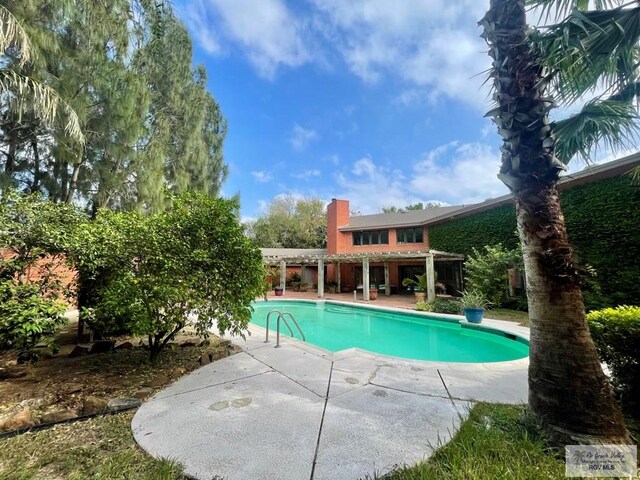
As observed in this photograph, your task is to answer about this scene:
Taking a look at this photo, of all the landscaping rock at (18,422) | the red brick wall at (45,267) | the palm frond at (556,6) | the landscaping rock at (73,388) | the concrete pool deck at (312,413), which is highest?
the palm frond at (556,6)

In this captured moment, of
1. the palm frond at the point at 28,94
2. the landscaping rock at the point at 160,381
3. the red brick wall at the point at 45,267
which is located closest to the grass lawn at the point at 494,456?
the landscaping rock at the point at 160,381

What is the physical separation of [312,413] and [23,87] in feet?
31.9

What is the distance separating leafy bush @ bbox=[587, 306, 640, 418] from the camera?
3.34m

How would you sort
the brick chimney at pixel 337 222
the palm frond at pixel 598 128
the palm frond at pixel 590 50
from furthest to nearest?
the brick chimney at pixel 337 222
the palm frond at pixel 598 128
the palm frond at pixel 590 50

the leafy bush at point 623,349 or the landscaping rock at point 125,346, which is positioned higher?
the leafy bush at point 623,349

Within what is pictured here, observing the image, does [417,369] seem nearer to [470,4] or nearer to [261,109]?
[470,4]

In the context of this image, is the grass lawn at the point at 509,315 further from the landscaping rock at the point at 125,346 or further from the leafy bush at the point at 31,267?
the leafy bush at the point at 31,267

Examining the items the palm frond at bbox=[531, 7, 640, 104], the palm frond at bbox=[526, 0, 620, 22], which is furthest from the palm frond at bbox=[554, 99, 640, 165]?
the palm frond at bbox=[526, 0, 620, 22]

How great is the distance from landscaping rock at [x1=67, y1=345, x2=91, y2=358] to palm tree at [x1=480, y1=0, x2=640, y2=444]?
782cm

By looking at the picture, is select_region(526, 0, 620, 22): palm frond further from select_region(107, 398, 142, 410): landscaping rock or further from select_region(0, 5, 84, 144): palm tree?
select_region(0, 5, 84, 144): palm tree

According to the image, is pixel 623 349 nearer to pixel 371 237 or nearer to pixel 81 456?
pixel 81 456

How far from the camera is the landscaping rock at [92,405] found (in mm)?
3641

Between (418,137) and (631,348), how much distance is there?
2108 centimetres

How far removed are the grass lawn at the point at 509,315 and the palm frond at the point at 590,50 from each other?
7.94m
